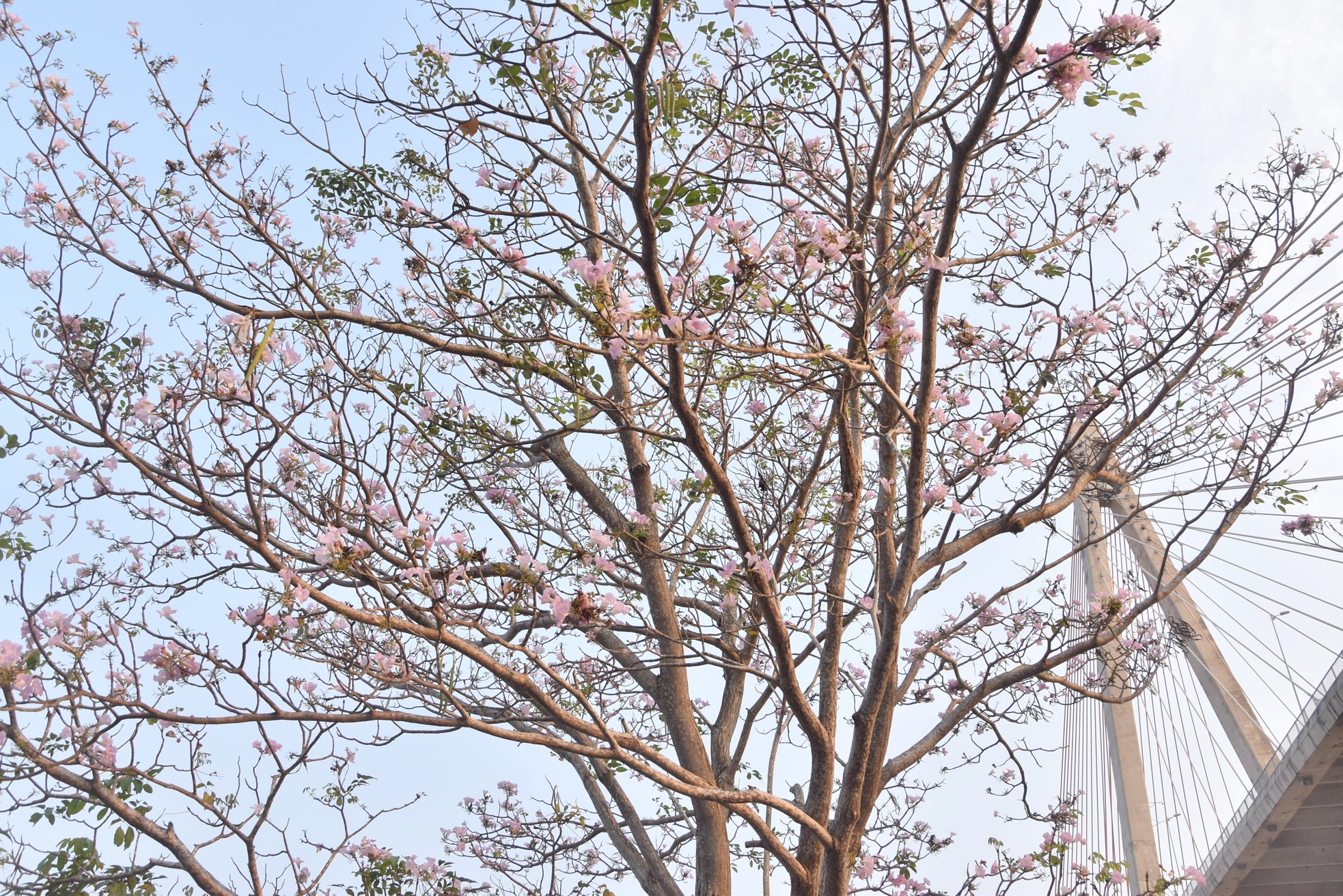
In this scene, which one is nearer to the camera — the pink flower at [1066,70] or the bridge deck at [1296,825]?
the pink flower at [1066,70]

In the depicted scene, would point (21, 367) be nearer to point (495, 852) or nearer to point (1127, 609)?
point (495, 852)

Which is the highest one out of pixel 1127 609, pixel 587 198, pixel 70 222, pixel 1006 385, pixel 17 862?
pixel 587 198

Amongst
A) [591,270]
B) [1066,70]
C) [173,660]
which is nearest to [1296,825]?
[1066,70]

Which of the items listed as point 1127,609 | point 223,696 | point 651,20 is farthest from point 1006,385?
point 223,696

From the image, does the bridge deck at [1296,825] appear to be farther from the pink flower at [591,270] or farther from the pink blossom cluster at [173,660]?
the pink blossom cluster at [173,660]

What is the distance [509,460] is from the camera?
4.35 m

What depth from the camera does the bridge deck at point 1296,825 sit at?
16.2ft

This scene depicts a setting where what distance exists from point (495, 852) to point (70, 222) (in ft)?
12.8

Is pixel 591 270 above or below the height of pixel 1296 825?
above

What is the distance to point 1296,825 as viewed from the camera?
5492 mm

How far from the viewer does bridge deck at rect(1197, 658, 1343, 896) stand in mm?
4926

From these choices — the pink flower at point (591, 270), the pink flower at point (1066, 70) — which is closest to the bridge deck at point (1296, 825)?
the pink flower at point (1066, 70)

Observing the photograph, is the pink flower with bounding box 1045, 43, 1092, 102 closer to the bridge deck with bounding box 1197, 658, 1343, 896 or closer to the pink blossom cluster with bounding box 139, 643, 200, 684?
the pink blossom cluster with bounding box 139, 643, 200, 684

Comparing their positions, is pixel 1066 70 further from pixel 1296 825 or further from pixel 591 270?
pixel 1296 825
